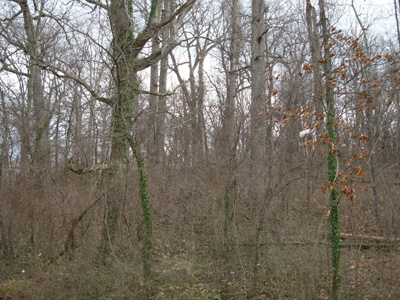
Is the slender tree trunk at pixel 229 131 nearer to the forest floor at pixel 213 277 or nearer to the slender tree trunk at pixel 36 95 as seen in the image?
the forest floor at pixel 213 277

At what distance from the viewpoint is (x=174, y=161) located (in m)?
11.5

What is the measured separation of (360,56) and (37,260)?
7375mm

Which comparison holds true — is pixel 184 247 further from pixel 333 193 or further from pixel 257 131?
pixel 333 193

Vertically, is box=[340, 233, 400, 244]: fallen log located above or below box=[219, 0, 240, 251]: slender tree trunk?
below

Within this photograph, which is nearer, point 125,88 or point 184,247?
point 125,88

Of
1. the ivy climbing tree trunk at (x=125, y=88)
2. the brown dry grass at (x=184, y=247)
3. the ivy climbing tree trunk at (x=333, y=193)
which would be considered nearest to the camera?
the ivy climbing tree trunk at (x=333, y=193)

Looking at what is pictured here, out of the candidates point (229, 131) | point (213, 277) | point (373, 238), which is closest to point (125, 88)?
point (229, 131)

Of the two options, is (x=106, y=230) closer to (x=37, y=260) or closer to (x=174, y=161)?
(x=37, y=260)

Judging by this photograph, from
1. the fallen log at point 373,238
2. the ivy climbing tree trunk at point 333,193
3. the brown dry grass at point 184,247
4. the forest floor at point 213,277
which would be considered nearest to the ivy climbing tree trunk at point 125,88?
the brown dry grass at point 184,247

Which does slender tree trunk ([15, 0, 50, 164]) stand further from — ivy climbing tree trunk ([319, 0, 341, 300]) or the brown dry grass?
ivy climbing tree trunk ([319, 0, 341, 300])

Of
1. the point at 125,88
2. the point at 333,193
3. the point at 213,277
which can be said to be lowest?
the point at 213,277

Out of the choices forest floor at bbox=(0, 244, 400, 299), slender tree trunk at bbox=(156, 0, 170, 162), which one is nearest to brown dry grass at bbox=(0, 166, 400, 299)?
forest floor at bbox=(0, 244, 400, 299)

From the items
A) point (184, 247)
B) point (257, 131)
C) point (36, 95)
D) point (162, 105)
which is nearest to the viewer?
point (184, 247)

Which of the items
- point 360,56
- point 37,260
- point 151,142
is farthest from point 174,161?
point 360,56
